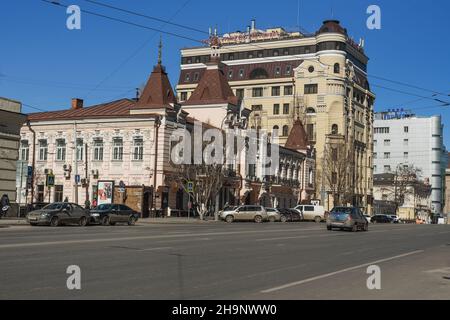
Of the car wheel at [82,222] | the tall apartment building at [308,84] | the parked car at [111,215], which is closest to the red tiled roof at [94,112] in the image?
the parked car at [111,215]

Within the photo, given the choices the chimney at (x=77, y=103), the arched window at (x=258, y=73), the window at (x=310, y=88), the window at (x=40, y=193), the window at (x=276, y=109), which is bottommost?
the window at (x=40, y=193)

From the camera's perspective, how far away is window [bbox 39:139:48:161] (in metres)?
60.7

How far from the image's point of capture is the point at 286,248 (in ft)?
70.4

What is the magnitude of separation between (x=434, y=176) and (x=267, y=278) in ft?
477

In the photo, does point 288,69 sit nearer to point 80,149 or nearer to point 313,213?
point 313,213

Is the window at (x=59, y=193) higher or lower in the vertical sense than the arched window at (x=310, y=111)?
lower

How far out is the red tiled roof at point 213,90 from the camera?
67562mm

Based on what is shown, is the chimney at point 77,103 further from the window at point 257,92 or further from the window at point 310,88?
the window at point 257,92

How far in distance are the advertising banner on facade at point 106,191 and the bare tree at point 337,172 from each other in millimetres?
42054

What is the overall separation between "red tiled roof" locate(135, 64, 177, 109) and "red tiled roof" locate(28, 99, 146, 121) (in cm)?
185

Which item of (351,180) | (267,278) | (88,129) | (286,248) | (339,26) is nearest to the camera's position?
(267,278)

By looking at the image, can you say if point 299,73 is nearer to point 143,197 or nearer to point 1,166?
point 143,197

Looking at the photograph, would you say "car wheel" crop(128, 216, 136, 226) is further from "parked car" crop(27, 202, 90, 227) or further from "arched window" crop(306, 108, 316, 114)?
"arched window" crop(306, 108, 316, 114)
